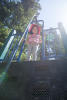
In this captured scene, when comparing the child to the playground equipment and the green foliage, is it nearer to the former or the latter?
the playground equipment

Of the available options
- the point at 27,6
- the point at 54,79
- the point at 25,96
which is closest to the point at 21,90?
the point at 25,96

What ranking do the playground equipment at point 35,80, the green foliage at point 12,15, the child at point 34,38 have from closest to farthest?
1. the playground equipment at point 35,80
2. the child at point 34,38
3. the green foliage at point 12,15

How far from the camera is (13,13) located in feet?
31.6

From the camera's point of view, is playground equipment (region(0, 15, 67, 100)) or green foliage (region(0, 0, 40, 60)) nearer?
playground equipment (region(0, 15, 67, 100))

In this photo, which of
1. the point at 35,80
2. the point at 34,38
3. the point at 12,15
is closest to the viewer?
the point at 35,80

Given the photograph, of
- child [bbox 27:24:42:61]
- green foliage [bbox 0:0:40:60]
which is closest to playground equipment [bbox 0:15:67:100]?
child [bbox 27:24:42:61]

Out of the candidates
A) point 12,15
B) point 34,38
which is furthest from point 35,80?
point 12,15

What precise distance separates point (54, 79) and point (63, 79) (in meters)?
0.19

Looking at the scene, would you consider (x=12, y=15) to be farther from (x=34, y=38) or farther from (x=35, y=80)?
(x=35, y=80)

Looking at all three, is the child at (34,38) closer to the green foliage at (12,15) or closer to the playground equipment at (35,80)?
the playground equipment at (35,80)

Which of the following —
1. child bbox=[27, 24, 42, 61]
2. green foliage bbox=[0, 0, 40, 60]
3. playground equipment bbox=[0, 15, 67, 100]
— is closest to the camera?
playground equipment bbox=[0, 15, 67, 100]

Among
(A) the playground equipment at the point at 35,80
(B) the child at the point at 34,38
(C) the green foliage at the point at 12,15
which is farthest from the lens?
(C) the green foliage at the point at 12,15

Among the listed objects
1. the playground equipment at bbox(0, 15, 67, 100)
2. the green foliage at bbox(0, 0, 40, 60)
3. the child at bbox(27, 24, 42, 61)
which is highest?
the green foliage at bbox(0, 0, 40, 60)

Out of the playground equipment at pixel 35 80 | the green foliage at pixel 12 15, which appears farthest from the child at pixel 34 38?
the green foliage at pixel 12 15
